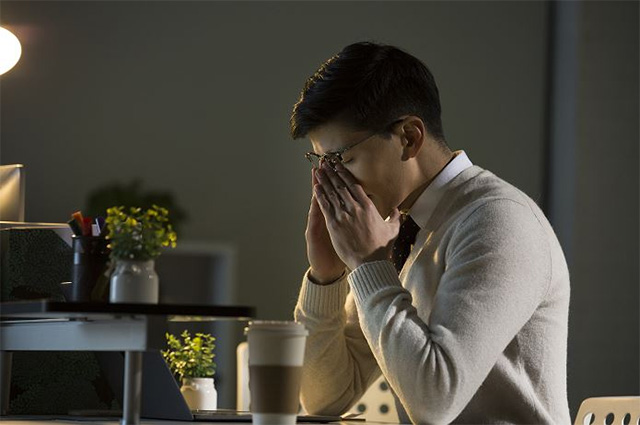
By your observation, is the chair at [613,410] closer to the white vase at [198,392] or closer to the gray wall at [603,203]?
the white vase at [198,392]

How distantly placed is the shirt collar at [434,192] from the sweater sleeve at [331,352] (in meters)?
0.20

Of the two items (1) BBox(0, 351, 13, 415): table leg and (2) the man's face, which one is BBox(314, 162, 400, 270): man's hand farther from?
(1) BBox(0, 351, 13, 415): table leg

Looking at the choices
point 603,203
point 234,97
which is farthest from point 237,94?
point 603,203

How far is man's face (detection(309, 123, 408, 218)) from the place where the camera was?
1855 millimetres

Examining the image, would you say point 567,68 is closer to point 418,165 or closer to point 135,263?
point 418,165

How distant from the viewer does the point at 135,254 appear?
1.36m

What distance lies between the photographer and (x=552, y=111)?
6.95 m

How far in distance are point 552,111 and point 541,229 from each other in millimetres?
5393

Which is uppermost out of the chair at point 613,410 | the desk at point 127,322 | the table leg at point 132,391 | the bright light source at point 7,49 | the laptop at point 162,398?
the bright light source at point 7,49

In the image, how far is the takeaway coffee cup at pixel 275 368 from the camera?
1314 mm

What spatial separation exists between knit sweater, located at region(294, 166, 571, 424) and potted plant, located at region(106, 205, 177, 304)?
15.0 inches

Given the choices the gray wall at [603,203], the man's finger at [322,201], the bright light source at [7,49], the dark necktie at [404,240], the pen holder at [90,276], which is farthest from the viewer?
the gray wall at [603,203]

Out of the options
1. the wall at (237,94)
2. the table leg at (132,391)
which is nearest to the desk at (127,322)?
the table leg at (132,391)

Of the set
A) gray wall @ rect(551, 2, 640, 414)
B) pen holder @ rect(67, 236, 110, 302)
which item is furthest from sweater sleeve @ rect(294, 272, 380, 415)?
gray wall @ rect(551, 2, 640, 414)
